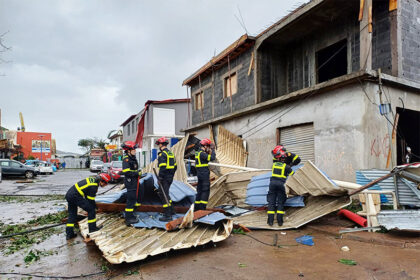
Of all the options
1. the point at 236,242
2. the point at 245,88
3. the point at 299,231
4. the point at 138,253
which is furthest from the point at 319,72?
the point at 138,253

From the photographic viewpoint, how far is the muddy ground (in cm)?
344

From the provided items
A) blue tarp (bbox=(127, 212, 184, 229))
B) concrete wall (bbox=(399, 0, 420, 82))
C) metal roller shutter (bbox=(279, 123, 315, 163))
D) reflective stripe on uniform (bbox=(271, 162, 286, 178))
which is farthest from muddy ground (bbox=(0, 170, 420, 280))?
concrete wall (bbox=(399, 0, 420, 82))

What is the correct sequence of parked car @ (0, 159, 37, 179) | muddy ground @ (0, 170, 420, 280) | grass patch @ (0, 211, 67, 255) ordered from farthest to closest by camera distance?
parked car @ (0, 159, 37, 179) → grass patch @ (0, 211, 67, 255) → muddy ground @ (0, 170, 420, 280)

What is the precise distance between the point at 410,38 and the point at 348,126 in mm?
3720

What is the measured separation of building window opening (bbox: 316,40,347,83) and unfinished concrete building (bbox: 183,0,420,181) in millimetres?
38

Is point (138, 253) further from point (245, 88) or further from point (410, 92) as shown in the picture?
point (245, 88)

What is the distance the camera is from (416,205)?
5191 mm

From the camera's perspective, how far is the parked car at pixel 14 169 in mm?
20812

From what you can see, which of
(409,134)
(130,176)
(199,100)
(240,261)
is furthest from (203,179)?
(199,100)

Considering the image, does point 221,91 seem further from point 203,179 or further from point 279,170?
point 279,170

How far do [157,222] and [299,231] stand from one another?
2.74 m

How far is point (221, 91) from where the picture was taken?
14891 millimetres

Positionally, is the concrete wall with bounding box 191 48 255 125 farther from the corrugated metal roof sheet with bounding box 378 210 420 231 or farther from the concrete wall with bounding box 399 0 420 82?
the corrugated metal roof sheet with bounding box 378 210 420 231

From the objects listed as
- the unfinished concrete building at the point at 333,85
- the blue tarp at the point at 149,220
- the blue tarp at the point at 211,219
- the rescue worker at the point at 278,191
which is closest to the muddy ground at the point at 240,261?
the blue tarp at the point at 211,219
